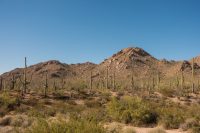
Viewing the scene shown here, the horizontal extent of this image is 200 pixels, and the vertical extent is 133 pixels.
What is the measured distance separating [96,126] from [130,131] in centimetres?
376

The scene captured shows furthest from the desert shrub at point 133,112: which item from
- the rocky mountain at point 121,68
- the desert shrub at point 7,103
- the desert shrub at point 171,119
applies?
the rocky mountain at point 121,68

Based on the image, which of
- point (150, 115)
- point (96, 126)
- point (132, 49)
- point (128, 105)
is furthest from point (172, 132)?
point (132, 49)

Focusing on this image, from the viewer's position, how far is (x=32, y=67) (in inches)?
5674

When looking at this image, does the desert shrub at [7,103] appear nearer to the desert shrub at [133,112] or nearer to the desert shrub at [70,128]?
the desert shrub at [133,112]

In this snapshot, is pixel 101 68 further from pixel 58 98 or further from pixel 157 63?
pixel 58 98

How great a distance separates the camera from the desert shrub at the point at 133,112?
56.2 ft

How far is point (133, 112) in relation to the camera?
1748cm

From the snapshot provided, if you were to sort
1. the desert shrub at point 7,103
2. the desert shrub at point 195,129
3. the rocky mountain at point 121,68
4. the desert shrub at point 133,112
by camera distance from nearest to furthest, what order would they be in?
the desert shrub at point 195,129 → the desert shrub at point 133,112 → the desert shrub at point 7,103 → the rocky mountain at point 121,68

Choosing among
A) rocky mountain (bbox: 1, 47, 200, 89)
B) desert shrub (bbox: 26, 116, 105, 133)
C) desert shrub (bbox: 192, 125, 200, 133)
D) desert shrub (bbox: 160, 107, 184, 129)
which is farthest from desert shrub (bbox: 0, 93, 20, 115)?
rocky mountain (bbox: 1, 47, 200, 89)

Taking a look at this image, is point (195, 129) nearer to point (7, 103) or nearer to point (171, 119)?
point (171, 119)

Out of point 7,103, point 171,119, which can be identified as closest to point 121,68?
point 7,103

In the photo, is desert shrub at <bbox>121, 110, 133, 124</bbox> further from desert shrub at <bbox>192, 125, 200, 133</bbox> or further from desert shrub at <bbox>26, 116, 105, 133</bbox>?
desert shrub at <bbox>26, 116, 105, 133</bbox>

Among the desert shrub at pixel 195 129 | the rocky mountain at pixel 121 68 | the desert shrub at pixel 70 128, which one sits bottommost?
the desert shrub at pixel 195 129

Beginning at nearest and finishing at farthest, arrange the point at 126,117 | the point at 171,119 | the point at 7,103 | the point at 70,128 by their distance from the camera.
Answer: the point at 70,128
the point at 171,119
the point at 126,117
the point at 7,103
